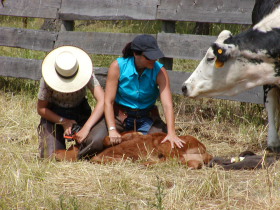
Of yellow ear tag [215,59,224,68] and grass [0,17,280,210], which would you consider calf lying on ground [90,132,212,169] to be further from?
yellow ear tag [215,59,224,68]

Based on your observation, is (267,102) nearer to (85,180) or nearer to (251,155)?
(251,155)

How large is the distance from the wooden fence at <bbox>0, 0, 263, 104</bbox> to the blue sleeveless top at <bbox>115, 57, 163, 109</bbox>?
1438 millimetres

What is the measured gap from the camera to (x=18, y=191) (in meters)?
3.95

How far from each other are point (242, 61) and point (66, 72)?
1.67 m

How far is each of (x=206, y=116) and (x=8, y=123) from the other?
8.44 feet

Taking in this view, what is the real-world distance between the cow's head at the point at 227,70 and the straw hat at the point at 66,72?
101 centimetres

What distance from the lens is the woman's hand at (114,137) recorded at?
16.6 feet

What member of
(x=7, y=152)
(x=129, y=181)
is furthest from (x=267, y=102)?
(x=7, y=152)

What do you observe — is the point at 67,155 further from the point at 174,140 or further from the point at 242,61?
the point at 242,61

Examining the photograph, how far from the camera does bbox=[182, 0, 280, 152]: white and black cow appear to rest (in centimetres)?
484

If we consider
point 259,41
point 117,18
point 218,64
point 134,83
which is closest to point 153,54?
point 134,83

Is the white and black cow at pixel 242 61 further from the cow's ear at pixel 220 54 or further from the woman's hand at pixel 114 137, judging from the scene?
the woman's hand at pixel 114 137

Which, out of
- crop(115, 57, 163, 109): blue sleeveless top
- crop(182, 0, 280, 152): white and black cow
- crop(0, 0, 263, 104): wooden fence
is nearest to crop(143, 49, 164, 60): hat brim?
crop(115, 57, 163, 109): blue sleeveless top

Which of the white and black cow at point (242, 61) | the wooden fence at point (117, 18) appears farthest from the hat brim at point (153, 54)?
the wooden fence at point (117, 18)
